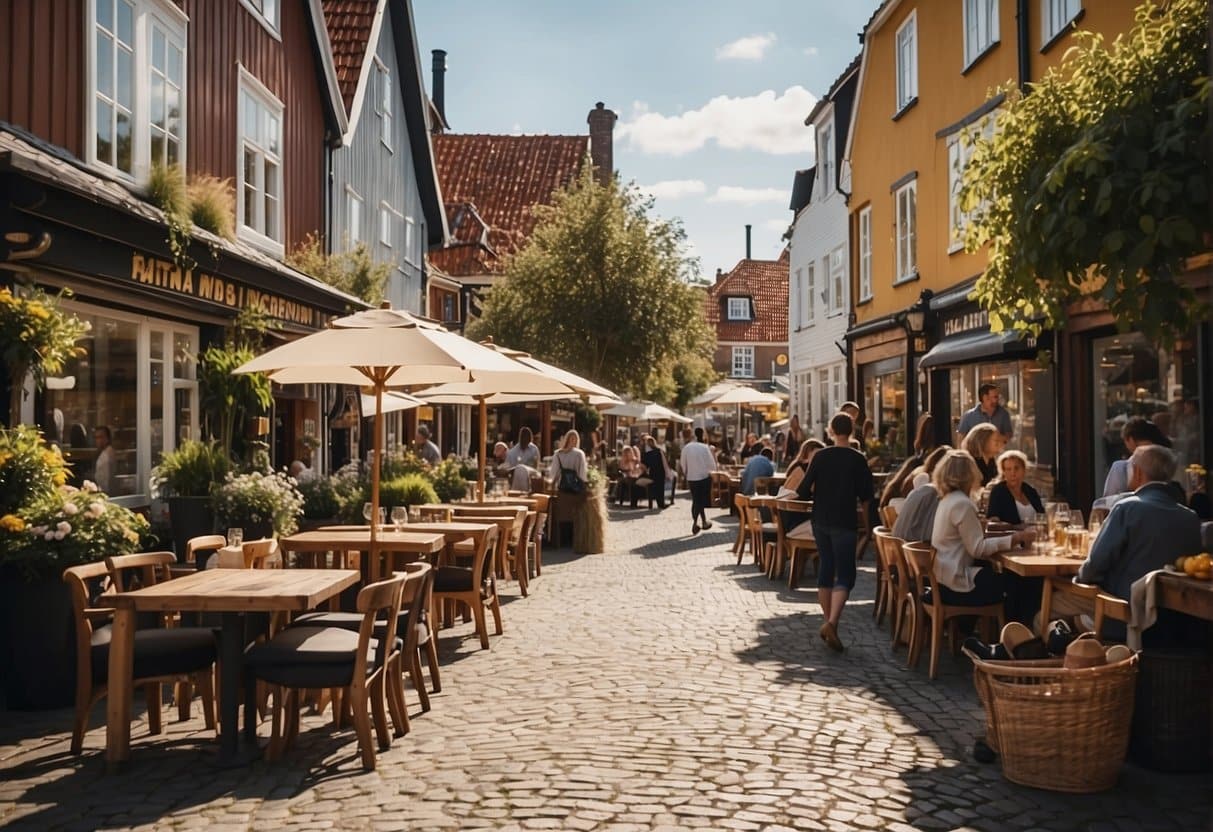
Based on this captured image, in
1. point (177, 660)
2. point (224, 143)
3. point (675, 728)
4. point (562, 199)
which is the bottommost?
point (675, 728)

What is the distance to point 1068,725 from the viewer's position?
5500 mm

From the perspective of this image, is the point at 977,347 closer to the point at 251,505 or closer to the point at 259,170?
the point at 251,505

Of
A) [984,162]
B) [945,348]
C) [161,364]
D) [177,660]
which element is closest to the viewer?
[177,660]

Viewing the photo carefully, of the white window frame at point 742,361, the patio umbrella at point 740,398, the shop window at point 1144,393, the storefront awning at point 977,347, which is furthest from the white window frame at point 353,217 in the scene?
the white window frame at point 742,361

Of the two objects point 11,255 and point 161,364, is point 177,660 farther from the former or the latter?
point 161,364

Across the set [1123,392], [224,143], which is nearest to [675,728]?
[1123,392]

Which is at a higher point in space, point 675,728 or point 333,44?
point 333,44

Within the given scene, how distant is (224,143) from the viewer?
48.2 ft

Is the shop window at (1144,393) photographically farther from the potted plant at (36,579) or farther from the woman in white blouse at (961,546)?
the potted plant at (36,579)

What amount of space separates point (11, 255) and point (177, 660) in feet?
10.4

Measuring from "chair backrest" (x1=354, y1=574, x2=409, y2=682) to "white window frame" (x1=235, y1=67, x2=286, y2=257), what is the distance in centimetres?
1005

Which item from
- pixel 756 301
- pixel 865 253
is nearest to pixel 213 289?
pixel 865 253

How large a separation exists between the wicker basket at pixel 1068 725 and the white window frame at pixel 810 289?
23772mm

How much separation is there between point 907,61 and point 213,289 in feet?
45.5
